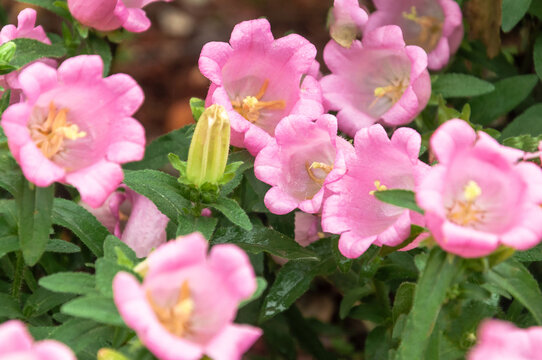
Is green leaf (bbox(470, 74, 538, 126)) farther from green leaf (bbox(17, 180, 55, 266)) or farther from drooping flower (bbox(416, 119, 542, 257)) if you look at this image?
green leaf (bbox(17, 180, 55, 266))

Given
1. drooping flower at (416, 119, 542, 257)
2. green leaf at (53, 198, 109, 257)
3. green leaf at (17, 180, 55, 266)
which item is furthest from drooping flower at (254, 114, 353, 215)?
green leaf at (17, 180, 55, 266)

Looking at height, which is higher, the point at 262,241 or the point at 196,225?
the point at 196,225

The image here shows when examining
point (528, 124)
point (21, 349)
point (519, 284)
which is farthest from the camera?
point (528, 124)

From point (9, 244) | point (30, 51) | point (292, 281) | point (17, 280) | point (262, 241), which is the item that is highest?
point (30, 51)

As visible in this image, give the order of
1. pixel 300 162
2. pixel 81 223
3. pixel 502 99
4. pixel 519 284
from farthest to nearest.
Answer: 1. pixel 502 99
2. pixel 300 162
3. pixel 81 223
4. pixel 519 284

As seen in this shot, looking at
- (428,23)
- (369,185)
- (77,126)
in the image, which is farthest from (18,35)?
(428,23)

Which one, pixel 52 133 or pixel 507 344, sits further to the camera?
pixel 52 133

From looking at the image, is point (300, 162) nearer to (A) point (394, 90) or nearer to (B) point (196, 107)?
(B) point (196, 107)

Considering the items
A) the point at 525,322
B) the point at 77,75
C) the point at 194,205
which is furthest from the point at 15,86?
the point at 525,322
